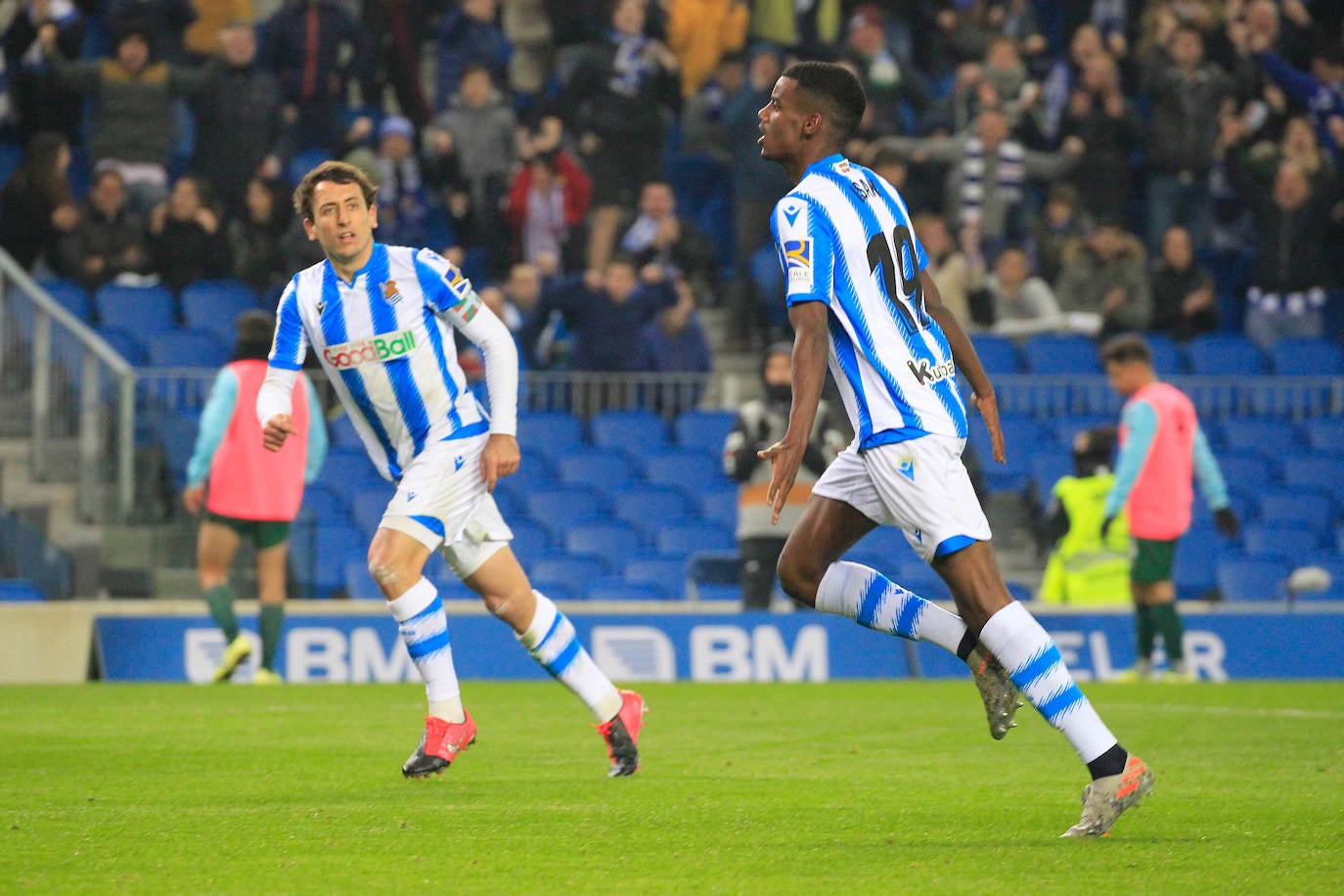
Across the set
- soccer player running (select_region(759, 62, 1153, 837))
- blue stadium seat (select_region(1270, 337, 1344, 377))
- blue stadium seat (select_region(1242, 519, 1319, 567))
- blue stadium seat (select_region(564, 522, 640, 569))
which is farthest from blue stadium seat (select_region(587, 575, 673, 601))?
soccer player running (select_region(759, 62, 1153, 837))

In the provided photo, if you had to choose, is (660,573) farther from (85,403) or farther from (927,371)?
(927,371)

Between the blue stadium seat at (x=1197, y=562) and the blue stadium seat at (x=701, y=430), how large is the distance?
146 inches

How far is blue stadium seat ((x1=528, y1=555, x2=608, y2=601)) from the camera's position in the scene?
14109 mm

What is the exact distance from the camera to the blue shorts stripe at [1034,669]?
5.27 meters

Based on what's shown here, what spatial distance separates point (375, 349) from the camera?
22.0 ft

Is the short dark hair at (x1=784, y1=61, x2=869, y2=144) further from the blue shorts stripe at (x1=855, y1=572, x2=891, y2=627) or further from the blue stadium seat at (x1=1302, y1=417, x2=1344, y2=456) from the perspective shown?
the blue stadium seat at (x1=1302, y1=417, x2=1344, y2=456)

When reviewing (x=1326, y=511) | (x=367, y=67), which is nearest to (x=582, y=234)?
(x=367, y=67)

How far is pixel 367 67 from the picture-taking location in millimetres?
17844

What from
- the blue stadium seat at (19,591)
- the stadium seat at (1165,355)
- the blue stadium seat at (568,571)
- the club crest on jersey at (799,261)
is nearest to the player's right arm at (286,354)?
the club crest on jersey at (799,261)

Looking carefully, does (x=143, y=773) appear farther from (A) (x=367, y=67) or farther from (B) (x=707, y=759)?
(A) (x=367, y=67)

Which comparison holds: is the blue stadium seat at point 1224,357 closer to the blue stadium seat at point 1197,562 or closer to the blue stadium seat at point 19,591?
the blue stadium seat at point 1197,562

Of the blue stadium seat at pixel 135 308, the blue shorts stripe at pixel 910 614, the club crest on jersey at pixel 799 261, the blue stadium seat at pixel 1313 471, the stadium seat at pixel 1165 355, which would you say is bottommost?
the blue stadium seat at pixel 1313 471

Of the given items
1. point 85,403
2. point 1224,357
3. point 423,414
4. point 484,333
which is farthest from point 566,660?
point 1224,357

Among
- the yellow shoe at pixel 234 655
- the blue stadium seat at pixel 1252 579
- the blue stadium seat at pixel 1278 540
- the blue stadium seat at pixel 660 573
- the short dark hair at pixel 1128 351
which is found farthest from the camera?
the blue stadium seat at pixel 1278 540
